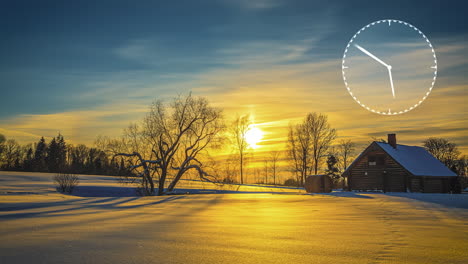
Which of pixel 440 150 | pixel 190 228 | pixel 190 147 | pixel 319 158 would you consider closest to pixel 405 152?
pixel 319 158

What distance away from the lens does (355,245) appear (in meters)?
7.30

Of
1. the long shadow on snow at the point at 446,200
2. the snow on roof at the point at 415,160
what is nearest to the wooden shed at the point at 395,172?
the snow on roof at the point at 415,160

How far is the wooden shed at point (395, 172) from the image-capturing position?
44781 millimetres

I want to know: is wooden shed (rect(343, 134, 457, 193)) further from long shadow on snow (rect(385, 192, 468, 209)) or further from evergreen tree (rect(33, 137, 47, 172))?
evergreen tree (rect(33, 137, 47, 172))

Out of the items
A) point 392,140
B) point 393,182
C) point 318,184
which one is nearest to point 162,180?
point 318,184

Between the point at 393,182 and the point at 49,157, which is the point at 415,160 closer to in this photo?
the point at 393,182

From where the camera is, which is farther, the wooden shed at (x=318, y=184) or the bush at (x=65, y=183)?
the wooden shed at (x=318, y=184)

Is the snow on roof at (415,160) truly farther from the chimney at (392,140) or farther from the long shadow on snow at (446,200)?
the long shadow on snow at (446,200)

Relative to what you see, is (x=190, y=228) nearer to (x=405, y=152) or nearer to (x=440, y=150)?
(x=405, y=152)

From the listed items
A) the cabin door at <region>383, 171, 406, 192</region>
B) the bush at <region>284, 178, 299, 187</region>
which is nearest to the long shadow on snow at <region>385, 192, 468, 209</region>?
the cabin door at <region>383, 171, 406, 192</region>

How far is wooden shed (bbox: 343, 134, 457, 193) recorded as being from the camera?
44781mm

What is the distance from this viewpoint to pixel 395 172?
148 ft

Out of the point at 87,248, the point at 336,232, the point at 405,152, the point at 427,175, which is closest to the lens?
the point at 87,248

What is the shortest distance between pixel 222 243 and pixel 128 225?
4.33 metres
